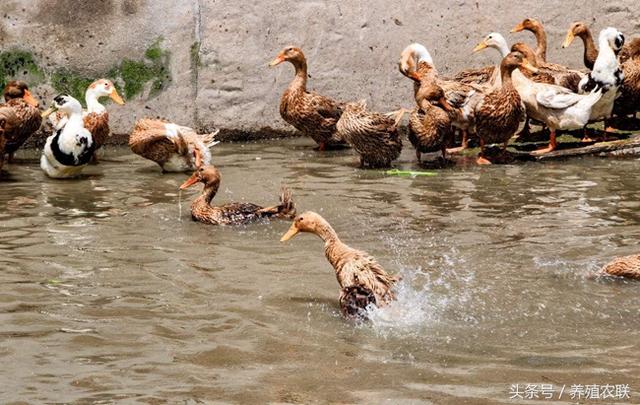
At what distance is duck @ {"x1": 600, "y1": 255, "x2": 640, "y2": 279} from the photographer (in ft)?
23.3

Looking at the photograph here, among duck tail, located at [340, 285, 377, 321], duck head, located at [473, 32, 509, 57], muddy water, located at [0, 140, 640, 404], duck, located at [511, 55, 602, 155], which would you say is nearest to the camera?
muddy water, located at [0, 140, 640, 404]

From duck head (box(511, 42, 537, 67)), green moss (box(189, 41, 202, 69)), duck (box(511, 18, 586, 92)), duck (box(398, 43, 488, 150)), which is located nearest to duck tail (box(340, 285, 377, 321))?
duck (box(398, 43, 488, 150))

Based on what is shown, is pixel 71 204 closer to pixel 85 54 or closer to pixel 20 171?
pixel 20 171

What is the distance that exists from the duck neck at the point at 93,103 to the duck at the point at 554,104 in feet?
14.2

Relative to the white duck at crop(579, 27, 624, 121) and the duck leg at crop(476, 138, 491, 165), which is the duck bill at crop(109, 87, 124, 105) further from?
the white duck at crop(579, 27, 624, 121)

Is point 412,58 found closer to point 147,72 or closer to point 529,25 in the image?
point 529,25

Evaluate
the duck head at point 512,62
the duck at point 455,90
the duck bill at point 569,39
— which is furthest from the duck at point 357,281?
the duck bill at point 569,39

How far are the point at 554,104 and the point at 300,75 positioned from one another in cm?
A: 285

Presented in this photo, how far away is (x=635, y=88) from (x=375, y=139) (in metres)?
3.15

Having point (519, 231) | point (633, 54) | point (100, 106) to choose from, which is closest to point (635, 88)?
point (633, 54)

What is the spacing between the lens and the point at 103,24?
1289 cm

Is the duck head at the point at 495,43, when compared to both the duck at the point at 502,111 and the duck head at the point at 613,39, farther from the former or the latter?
the duck at the point at 502,111

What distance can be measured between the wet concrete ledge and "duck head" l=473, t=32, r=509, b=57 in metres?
2.39

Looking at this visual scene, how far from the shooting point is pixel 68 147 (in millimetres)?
10945
